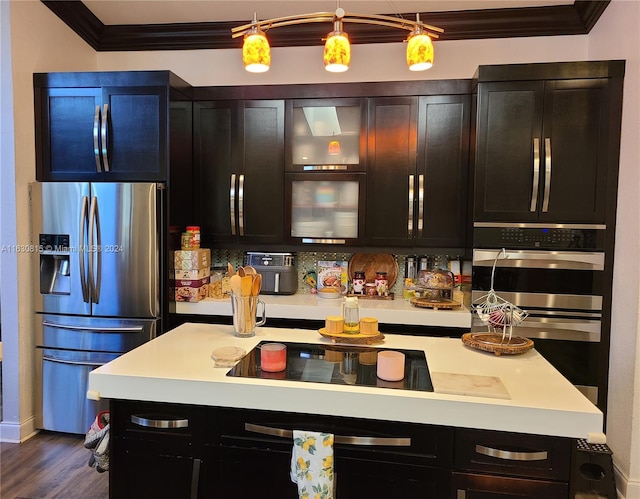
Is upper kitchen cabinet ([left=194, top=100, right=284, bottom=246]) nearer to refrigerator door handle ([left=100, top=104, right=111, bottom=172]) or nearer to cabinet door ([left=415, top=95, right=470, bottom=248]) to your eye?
refrigerator door handle ([left=100, top=104, right=111, bottom=172])

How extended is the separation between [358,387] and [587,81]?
237cm

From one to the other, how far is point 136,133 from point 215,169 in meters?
0.58

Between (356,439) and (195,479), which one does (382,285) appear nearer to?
(356,439)

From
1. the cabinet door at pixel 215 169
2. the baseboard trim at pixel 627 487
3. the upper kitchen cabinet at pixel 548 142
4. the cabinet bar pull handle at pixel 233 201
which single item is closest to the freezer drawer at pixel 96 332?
the cabinet door at pixel 215 169

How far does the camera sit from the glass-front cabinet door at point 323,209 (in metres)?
3.23

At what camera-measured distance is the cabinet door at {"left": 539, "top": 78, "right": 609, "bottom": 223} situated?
2.68 m

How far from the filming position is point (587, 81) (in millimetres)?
2680

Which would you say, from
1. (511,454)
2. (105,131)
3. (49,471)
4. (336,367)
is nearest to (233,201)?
(105,131)

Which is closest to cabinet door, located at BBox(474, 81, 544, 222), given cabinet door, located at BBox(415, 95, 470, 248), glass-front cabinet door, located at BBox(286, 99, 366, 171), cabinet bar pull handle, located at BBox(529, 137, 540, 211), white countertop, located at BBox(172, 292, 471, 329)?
cabinet bar pull handle, located at BBox(529, 137, 540, 211)

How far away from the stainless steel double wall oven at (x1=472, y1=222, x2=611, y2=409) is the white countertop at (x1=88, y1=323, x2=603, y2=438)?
3.29ft

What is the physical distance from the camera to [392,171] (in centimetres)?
314

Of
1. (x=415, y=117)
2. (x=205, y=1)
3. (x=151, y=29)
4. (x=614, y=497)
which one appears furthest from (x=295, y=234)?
(x=614, y=497)

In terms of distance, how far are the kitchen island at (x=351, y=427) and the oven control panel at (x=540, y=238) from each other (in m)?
1.15

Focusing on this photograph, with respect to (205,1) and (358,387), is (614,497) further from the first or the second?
(205,1)
